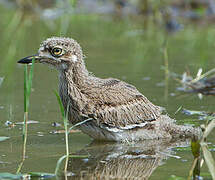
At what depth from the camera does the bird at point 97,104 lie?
682cm

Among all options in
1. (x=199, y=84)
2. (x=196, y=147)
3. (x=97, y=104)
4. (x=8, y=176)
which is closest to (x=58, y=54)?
(x=97, y=104)

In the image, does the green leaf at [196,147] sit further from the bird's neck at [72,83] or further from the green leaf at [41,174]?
the bird's neck at [72,83]

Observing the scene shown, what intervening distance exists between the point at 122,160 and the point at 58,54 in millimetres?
1616

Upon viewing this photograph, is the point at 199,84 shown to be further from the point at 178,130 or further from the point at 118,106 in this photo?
the point at 118,106

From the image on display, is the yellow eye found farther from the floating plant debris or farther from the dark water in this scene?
the floating plant debris

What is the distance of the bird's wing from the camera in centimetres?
686

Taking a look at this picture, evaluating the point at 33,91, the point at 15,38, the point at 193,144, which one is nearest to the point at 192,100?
the point at 33,91

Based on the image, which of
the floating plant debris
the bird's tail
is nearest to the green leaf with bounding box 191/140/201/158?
the bird's tail

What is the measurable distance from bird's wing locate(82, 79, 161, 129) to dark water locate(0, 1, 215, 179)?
340 mm

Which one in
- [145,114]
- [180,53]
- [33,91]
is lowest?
[145,114]

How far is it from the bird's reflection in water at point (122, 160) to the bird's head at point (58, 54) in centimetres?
109

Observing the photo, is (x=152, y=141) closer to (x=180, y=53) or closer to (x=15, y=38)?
(x=180, y=53)

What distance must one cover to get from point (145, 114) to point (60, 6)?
1073 cm

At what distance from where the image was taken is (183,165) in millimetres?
5895
